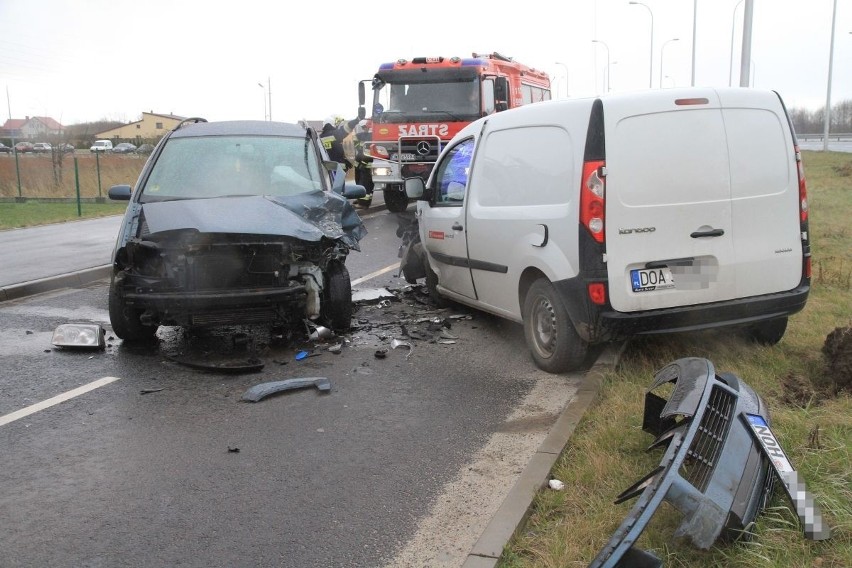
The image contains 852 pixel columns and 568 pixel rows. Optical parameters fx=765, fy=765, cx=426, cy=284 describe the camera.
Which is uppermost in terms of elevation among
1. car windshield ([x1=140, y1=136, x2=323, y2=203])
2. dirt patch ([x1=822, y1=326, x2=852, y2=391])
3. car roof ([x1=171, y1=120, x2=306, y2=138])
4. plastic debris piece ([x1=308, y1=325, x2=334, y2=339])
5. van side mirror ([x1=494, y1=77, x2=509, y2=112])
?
van side mirror ([x1=494, y1=77, x2=509, y2=112])

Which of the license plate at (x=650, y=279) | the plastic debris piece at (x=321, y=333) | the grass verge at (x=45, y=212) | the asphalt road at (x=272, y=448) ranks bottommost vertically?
the asphalt road at (x=272, y=448)

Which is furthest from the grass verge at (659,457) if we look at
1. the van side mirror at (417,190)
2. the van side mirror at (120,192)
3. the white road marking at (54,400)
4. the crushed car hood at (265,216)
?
the van side mirror at (120,192)

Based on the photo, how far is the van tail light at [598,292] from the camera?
5.07 meters

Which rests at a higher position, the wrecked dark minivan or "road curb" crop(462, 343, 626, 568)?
the wrecked dark minivan

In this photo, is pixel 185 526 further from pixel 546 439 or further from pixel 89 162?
pixel 89 162

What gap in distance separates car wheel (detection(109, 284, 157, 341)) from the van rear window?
3.12 meters

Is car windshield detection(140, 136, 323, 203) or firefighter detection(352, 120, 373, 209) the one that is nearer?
car windshield detection(140, 136, 323, 203)

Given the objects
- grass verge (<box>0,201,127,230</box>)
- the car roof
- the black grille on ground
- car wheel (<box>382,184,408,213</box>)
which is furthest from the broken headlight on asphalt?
car wheel (<box>382,184,408,213</box>)

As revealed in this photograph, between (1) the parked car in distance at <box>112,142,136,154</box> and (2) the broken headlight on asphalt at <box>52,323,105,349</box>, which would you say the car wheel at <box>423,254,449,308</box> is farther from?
(1) the parked car in distance at <box>112,142,136,154</box>

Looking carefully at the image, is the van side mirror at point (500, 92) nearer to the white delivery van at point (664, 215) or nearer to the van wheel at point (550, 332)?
the white delivery van at point (664, 215)

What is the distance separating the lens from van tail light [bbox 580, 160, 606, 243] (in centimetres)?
500

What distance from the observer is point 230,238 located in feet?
19.4

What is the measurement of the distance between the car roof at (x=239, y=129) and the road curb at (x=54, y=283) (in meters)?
2.80

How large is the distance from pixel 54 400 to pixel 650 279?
4.21 meters
